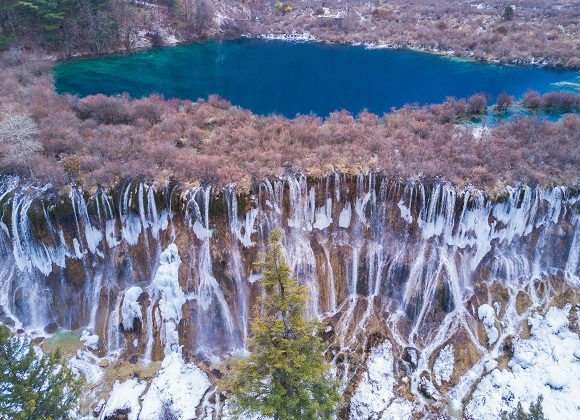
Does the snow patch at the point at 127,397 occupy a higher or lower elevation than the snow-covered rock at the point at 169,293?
lower

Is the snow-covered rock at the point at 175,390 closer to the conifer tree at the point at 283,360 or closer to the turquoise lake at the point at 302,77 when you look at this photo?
the conifer tree at the point at 283,360

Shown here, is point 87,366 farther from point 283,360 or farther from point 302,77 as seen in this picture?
point 302,77

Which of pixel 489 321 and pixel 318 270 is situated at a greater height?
pixel 318 270

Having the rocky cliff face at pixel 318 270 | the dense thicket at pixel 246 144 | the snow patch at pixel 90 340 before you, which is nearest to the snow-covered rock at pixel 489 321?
the rocky cliff face at pixel 318 270

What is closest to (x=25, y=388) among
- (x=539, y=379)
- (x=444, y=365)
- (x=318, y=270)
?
(x=318, y=270)

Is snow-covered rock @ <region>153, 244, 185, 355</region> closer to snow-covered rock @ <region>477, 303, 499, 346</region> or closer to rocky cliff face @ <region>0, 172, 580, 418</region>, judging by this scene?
rocky cliff face @ <region>0, 172, 580, 418</region>

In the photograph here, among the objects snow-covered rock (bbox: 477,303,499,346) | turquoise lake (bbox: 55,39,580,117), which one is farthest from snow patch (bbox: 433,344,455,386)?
turquoise lake (bbox: 55,39,580,117)

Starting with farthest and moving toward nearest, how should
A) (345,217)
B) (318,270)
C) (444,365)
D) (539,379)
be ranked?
(345,217) < (318,270) < (444,365) < (539,379)
